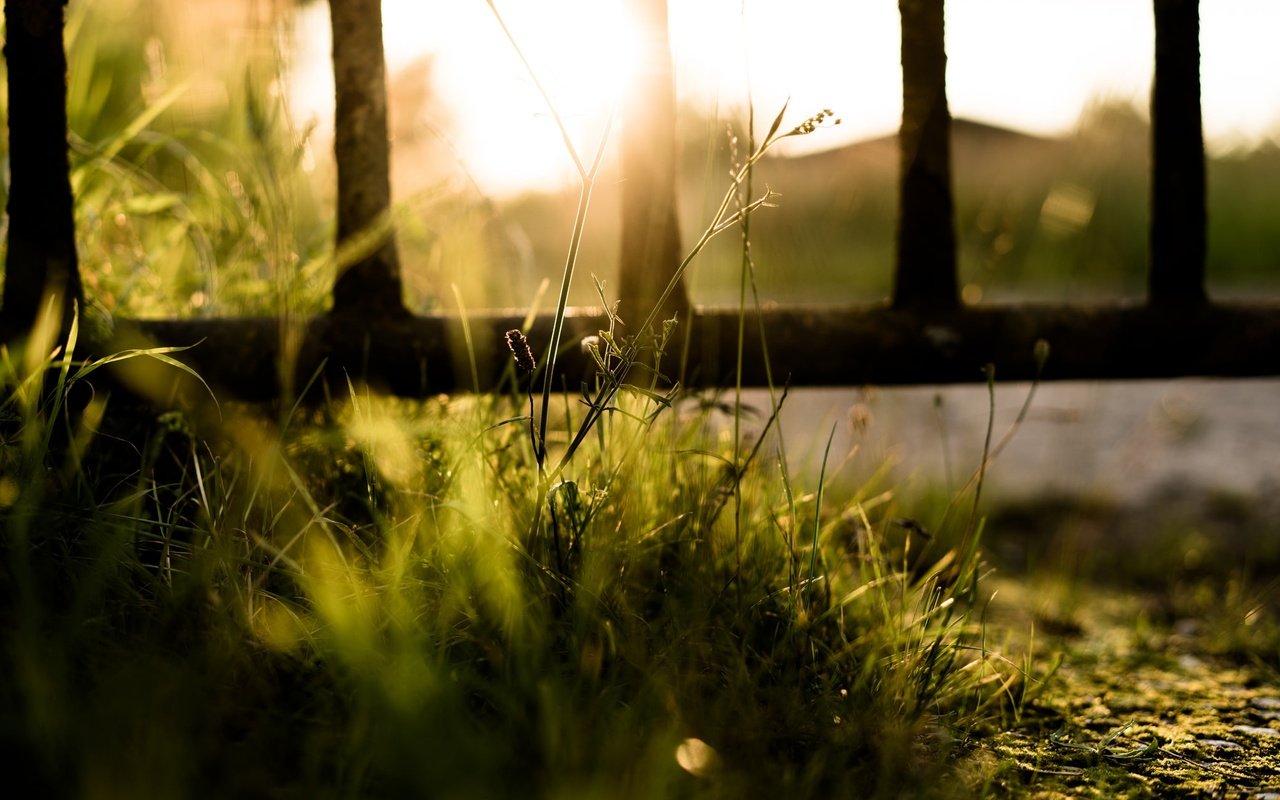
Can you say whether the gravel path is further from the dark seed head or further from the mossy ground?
the dark seed head

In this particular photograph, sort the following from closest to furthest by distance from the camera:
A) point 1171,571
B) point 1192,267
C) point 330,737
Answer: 1. point 330,737
2. point 1192,267
3. point 1171,571

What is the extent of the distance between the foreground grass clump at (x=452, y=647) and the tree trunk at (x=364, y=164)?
36cm

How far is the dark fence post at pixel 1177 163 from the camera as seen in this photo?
1614mm

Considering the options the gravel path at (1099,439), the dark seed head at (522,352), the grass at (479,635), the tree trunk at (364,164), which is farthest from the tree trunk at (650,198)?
the gravel path at (1099,439)

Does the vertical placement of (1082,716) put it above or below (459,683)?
below

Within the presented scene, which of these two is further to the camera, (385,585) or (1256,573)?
(1256,573)

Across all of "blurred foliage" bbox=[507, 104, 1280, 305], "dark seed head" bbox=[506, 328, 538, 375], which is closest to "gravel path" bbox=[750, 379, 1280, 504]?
"blurred foliage" bbox=[507, 104, 1280, 305]

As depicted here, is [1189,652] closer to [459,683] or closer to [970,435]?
[459,683]

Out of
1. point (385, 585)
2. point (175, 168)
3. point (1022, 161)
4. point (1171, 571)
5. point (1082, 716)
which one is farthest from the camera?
point (1022, 161)

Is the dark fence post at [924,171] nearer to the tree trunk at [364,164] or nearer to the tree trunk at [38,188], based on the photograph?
the tree trunk at [364,164]

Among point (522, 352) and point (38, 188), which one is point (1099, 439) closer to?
point (522, 352)

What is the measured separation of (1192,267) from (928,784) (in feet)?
4.00

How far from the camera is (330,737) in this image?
907mm

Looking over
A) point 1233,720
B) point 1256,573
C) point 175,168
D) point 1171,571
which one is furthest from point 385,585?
point 175,168
